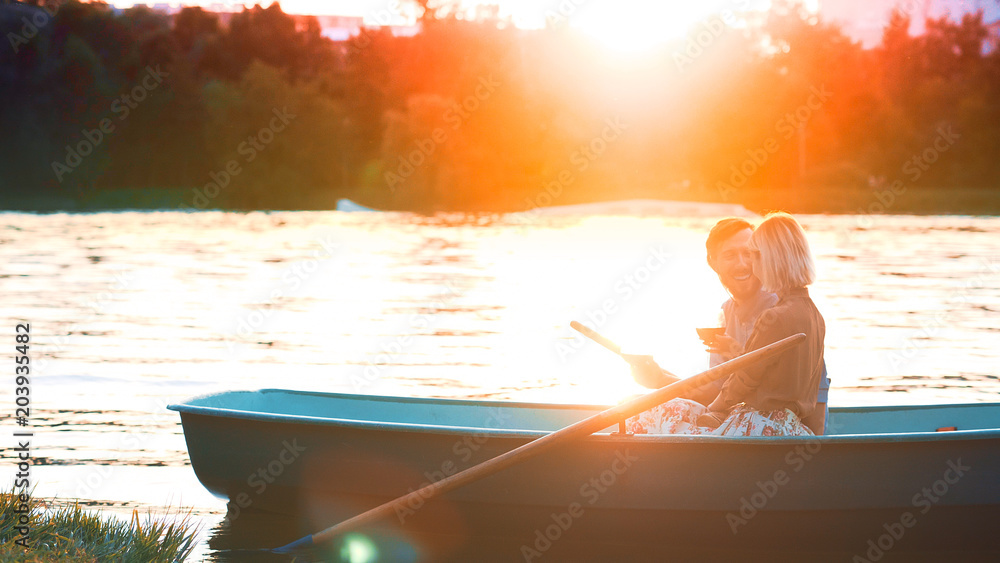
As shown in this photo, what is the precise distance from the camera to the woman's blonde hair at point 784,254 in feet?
14.8

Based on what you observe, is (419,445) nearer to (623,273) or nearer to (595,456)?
(595,456)

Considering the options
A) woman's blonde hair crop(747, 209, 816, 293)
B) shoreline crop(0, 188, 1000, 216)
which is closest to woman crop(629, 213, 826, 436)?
woman's blonde hair crop(747, 209, 816, 293)

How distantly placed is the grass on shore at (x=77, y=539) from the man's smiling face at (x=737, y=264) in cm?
271

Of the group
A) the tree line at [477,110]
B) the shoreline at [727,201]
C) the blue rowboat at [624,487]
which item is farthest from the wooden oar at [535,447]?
the tree line at [477,110]

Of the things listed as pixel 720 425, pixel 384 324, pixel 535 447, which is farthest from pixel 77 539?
pixel 384 324

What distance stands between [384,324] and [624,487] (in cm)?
849

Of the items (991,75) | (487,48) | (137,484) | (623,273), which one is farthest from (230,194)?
(137,484)

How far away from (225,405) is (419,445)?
1383 mm

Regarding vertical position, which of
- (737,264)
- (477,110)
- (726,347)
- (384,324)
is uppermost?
(477,110)

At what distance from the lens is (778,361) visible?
473cm

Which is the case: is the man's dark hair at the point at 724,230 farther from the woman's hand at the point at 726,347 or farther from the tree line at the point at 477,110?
the tree line at the point at 477,110

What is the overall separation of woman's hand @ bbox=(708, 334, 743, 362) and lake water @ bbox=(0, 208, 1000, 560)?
2.70 metres

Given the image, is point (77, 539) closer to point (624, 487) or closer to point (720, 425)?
point (624, 487)

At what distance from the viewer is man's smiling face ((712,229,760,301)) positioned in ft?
16.2
